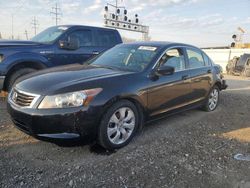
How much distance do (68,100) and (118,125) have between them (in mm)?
867

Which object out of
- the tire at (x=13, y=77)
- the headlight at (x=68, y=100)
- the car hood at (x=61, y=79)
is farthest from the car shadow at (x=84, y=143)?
the tire at (x=13, y=77)

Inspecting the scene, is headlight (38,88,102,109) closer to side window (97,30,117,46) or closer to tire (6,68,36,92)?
tire (6,68,36,92)

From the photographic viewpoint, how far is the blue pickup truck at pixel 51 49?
6179 mm

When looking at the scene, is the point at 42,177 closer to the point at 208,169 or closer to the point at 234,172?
the point at 208,169

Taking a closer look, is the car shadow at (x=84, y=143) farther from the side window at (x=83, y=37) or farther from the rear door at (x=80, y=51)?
the side window at (x=83, y=37)

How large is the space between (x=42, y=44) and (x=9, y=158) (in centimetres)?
367

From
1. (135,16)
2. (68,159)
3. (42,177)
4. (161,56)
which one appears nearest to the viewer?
(42,177)

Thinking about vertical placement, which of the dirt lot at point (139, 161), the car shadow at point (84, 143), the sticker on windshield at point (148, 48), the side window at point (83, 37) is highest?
the side window at point (83, 37)

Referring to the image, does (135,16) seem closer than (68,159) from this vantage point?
No

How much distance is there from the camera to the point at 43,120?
11.5ft

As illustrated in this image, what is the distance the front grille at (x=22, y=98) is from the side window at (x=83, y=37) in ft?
11.6

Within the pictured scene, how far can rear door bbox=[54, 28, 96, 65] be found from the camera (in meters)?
6.96

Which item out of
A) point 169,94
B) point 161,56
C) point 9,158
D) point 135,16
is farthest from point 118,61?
point 135,16

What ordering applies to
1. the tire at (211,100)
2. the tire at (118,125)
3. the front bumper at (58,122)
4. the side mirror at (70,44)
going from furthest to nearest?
the side mirror at (70,44) < the tire at (211,100) < the tire at (118,125) < the front bumper at (58,122)
